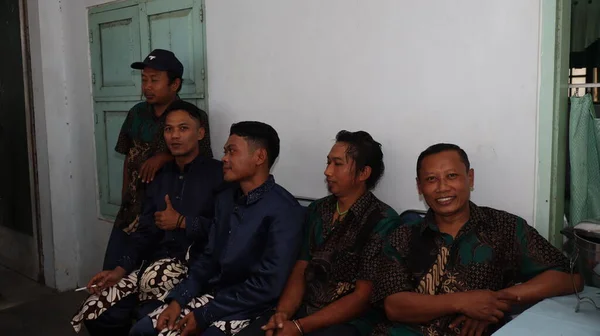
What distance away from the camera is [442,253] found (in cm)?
209

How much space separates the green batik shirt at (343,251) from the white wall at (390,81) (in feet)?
1.06

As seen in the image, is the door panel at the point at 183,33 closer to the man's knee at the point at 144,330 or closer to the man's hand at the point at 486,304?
the man's knee at the point at 144,330

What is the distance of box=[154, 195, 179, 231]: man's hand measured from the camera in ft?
9.42

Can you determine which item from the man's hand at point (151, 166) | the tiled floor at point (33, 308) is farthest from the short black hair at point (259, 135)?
the tiled floor at point (33, 308)

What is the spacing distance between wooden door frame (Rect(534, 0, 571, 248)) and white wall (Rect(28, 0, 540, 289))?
40 mm

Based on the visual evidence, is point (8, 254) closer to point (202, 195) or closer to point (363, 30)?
point (202, 195)

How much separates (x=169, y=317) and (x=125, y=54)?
7.29ft

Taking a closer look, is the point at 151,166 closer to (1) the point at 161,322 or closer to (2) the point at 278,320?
(1) the point at 161,322

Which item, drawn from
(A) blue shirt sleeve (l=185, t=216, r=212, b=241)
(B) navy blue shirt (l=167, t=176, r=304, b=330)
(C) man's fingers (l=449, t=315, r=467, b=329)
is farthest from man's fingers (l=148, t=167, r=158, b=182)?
(C) man's fingers (l=449, t=315, r=467, b=329)

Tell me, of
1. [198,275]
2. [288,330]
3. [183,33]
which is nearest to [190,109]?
[183,33]

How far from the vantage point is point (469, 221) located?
6.92ft

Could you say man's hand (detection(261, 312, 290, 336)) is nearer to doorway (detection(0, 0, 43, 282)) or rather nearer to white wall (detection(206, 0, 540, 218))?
white wall (detection(206, 0, 540, 218))

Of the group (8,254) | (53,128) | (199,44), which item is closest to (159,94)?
(199,44)

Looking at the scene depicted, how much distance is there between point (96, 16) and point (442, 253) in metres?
3.23
